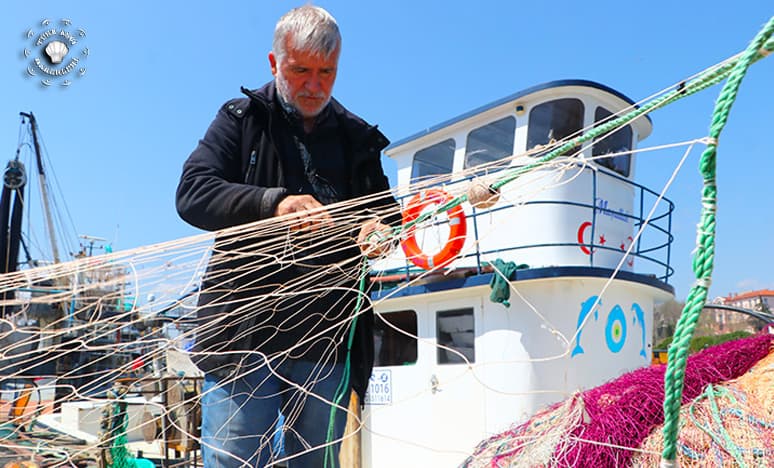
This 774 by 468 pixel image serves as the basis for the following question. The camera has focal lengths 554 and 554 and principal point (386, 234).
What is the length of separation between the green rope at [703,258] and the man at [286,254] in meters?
0.82

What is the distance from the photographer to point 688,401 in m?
2.37

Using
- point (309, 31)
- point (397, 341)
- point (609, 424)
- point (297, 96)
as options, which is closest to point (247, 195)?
point (297, 96)

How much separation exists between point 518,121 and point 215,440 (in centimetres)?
487

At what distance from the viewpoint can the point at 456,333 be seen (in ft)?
17.4

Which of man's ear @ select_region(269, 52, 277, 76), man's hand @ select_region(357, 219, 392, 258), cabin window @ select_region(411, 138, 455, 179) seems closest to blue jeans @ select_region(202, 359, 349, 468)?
man's hand @ select_region(357, 219, 392, 258)

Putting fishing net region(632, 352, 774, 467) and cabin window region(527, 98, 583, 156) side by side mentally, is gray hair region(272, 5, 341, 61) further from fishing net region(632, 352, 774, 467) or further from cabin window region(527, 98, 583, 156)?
cabin window region(527, 98, 583, 156)

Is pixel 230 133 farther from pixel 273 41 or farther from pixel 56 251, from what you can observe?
pixel 56 251

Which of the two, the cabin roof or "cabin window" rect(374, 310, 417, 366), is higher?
the cabin roof

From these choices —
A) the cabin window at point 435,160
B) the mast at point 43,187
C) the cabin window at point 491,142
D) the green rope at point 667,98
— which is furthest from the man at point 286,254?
the mast at point 43,187

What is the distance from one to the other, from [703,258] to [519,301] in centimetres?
417

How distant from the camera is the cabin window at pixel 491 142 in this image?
5.80 meters

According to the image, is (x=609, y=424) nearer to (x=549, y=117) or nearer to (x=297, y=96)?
(x=297, y=96)

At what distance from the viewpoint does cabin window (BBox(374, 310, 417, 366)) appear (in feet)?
18.7

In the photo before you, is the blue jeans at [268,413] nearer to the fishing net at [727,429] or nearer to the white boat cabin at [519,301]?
the fishing net at [727,429]
